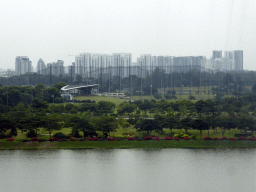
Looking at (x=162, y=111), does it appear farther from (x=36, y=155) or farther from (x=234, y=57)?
(x=234, y=57)

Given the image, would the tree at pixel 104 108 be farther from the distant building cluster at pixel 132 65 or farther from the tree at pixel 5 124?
the distant building cluster at pixel 132 65

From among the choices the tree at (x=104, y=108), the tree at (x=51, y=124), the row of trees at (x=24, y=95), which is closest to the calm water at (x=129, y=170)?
the tree at (x=51, y=124)

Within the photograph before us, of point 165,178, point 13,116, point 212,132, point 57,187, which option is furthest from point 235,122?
point 13,116

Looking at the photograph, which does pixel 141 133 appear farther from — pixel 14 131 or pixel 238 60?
pixel 238 60

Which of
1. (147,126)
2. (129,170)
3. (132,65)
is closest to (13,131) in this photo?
(147,126)

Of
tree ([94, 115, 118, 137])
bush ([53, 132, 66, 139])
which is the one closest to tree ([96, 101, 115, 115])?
tree ([94, 115, 118, 137])
